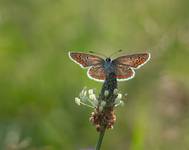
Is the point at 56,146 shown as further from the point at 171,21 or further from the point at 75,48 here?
the point at 171,21

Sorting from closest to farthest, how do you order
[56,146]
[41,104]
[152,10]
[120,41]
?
[56,146] < [41,104] < [120,41] < [152,10]

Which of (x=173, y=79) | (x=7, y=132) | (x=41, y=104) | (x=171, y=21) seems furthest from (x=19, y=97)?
(x=171, y=21)

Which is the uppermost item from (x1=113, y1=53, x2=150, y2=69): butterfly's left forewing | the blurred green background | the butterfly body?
the blurred green background

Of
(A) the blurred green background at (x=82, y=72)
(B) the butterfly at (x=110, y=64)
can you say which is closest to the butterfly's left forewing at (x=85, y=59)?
(B) the butterfly at (x=110, y=64)

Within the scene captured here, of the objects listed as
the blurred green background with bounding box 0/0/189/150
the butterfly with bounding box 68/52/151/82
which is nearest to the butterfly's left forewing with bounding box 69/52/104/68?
the butterfly with bounding box 68/52/151/82

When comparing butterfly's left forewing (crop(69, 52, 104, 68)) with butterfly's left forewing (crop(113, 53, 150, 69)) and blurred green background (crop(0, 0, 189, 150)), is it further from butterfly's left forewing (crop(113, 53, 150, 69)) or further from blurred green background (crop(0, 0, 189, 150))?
blurred green background (crop(0, 0, 189, 150))

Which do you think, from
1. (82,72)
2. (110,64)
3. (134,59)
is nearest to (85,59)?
(110,64)

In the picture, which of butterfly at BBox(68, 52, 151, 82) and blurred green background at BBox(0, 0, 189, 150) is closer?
butterfly at BBox(68, 52, 151, 82)

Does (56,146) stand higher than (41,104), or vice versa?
(41,104)

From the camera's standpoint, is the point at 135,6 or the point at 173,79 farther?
the point at 135,6
